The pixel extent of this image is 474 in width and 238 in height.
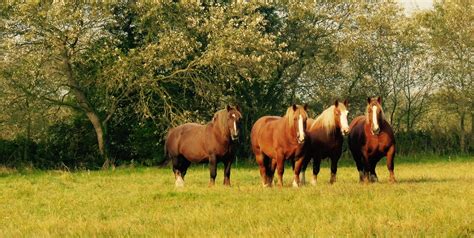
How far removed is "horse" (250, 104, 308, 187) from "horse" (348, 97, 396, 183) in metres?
1.80

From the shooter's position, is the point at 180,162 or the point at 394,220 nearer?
the point at 394,220

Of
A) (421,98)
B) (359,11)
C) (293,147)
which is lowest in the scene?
(293,147)

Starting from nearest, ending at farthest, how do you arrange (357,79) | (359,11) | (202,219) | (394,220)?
1. (394,220)
2. (202,219)
3. (359,11)
4. (357,79)

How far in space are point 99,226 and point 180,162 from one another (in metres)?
10.2

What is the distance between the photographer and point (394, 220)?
9.81 metres

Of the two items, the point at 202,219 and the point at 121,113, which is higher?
the point at 121,113

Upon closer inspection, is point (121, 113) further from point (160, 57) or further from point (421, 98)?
point (421, 98)

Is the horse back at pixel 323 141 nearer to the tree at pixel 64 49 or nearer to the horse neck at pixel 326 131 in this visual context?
the horse neck at pixel 326 131

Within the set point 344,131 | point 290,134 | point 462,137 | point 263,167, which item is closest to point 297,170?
point 290,134

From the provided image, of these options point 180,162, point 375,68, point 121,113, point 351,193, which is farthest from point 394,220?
point 375,68

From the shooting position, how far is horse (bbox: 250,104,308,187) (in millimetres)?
17125

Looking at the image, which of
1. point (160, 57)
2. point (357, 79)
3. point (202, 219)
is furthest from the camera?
point (357, 79)

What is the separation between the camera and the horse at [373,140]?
17.8 meters

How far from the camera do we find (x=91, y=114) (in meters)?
32.5
